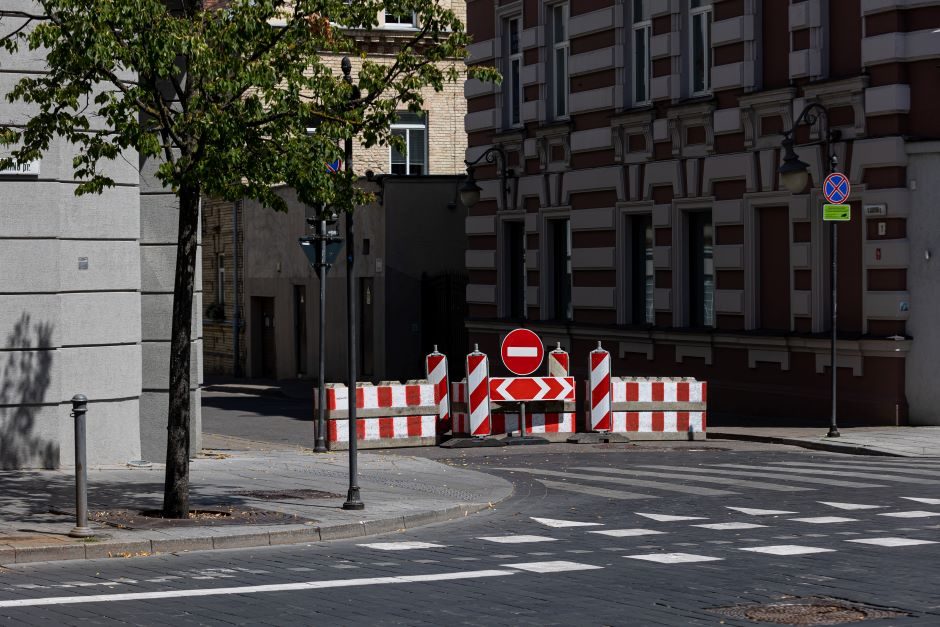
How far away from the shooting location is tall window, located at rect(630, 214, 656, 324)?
102 ft

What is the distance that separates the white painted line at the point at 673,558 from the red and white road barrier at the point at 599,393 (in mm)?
11650

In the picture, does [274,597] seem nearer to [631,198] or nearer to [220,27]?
[220,27]

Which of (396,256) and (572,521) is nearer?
(572,521)

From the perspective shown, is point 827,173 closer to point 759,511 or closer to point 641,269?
point 641,269

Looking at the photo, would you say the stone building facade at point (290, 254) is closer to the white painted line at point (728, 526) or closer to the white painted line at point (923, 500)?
the white painted line at point (923, 500)

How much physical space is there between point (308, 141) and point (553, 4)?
21.1 meters

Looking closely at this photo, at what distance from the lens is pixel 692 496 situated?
16516 mm

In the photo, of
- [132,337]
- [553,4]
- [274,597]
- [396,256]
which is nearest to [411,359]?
[396,256]

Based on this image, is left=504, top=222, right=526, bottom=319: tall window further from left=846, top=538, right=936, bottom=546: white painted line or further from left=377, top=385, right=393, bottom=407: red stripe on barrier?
left=846, top=538, right=936, bottom=546: white painted line

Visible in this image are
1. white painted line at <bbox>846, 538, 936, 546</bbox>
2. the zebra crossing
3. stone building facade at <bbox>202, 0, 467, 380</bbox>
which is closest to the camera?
white painted line at <bbox>846, 538, 936, 546</bbox>

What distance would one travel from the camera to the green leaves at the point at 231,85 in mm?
13312

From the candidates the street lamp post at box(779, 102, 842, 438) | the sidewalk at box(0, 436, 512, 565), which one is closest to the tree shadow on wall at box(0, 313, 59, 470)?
the sidewalk at box(0, 436, 512, 565)

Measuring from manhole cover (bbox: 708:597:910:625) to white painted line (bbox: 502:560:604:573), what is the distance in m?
1.83

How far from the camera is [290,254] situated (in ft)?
147
